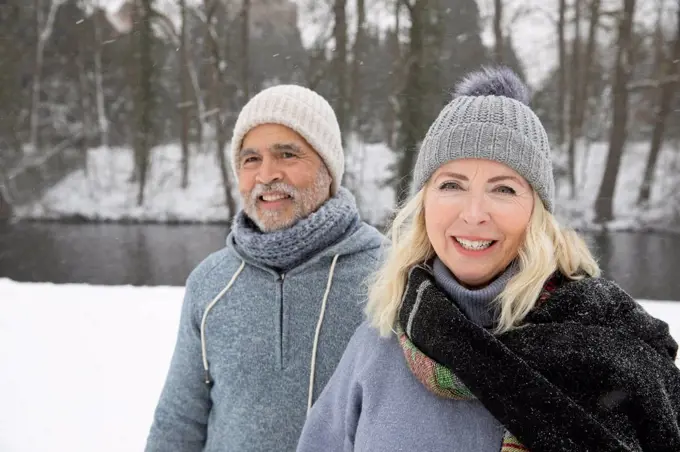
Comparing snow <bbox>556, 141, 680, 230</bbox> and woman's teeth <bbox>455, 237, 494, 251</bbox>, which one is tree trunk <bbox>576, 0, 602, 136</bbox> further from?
woman's teeth <bbox>455, 237, 494, 251</bbox>

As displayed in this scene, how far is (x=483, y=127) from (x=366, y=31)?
159 inches

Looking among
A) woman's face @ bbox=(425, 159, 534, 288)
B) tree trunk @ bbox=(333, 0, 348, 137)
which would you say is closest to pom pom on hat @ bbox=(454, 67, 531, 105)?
woman's face @ bbox=(425, 159, 534, 288)

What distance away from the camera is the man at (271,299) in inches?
56.6

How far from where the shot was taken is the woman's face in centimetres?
100

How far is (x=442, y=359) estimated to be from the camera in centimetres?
95

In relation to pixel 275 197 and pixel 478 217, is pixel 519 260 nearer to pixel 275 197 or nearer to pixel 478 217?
pixel 478 217

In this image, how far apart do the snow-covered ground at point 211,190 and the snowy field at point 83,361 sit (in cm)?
72

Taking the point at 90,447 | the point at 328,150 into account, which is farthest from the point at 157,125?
the point at 328,150

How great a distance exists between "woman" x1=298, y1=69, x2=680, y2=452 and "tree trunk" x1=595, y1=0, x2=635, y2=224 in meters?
3.81

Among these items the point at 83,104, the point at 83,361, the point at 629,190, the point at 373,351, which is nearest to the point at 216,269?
the point at 373,351

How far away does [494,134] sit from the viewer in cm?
103

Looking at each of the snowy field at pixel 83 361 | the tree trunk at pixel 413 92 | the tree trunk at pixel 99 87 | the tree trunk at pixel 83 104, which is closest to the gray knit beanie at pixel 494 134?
the snowy field at pixel 83 361

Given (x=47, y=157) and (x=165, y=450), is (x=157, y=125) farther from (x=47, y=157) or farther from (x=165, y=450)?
(x=165, y=450)

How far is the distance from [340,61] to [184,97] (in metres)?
1.48
